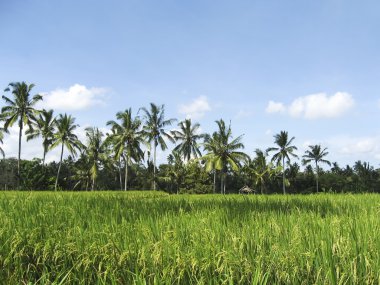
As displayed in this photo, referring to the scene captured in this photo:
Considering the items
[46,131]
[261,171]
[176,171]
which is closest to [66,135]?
[46,131]

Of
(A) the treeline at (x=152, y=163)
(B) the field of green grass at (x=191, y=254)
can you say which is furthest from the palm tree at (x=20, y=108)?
(B) the field of green grass at (x=191, y=254)

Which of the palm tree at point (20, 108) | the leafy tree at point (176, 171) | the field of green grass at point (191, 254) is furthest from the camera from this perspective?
the leafy tree at point (176, 171)

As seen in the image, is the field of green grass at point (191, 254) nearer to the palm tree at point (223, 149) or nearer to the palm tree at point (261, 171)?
the palm tree at point (223, 149)

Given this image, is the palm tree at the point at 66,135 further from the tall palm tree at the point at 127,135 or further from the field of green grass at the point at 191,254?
the field of green grass at the point at 191,254

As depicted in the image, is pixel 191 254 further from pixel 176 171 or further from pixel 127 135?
pixel 176 171

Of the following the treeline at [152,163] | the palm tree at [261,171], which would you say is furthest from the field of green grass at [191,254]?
the palm tree at [261,171]

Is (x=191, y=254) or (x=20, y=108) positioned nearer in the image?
(x=191, y=254)

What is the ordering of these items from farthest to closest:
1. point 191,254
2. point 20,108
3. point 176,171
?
point 176,171 < point 20,108 < point 191,254

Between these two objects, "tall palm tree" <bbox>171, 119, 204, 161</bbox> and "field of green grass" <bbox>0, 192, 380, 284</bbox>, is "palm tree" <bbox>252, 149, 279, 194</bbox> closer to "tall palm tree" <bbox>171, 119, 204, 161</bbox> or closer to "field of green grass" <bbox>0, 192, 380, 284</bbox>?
"tall palm tree" <bbox>171, 119, 204, 161</bbox>

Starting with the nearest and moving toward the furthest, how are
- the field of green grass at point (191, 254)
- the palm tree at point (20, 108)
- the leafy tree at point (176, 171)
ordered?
the field of green grass at point (191, 254)
the palm tree at point (20, 108)
the leafy tree at point (176, 171)

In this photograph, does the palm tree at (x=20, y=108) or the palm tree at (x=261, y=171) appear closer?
the palm tree at (x=20, y=108)

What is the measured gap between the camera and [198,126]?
134 ft

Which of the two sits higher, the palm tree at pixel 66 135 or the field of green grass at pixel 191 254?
the palm tree at pixel 66 135

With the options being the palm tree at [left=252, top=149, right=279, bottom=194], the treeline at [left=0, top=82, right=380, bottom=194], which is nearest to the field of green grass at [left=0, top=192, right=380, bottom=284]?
the treeline at [left=0, top=82, right=380, bottom=194]
